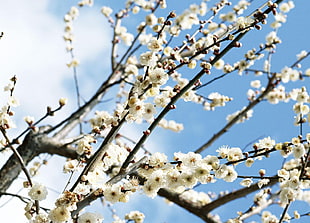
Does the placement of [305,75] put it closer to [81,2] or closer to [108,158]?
[81,2]

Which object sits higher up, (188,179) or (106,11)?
(106,11)

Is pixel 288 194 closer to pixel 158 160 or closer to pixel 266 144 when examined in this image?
pixel 266 144

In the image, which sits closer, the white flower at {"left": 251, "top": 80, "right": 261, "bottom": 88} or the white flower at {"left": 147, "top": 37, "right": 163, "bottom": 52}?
the white flower at {"left": 147, "top": 37, "right": 163, "bottom": 52}

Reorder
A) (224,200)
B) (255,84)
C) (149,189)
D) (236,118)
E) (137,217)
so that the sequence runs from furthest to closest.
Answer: (255,84) → (236,118) → (224,200) → (137,217) → (149,189)

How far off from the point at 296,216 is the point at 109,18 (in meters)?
3.99

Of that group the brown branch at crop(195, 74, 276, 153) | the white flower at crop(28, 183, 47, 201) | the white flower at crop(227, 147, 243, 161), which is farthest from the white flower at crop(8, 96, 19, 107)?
the brown branch at crop(195, 74, 276, 153)

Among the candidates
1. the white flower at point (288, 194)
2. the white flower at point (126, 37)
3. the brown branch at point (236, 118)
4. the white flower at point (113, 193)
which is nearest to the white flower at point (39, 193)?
the white flower at point (113, 193)

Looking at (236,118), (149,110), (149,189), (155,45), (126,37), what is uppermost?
(126,37)

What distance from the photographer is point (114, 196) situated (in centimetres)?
216

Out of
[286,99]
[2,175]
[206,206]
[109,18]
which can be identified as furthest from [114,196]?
[286,99]

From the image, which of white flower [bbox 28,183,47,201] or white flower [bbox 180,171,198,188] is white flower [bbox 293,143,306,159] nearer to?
white flower [bbox 180,171,198,188]

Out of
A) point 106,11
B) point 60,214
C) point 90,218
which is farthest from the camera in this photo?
point 106,11

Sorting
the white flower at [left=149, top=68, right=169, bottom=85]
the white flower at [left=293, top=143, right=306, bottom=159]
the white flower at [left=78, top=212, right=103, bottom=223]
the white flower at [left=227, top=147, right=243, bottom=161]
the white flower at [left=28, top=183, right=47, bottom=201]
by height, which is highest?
the white flower at [left=149, top=68, right=169, bottom=85]

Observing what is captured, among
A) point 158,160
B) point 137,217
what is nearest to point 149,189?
point 158,160
